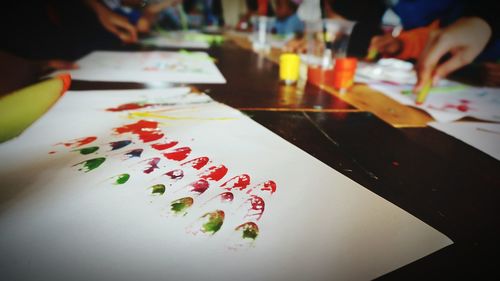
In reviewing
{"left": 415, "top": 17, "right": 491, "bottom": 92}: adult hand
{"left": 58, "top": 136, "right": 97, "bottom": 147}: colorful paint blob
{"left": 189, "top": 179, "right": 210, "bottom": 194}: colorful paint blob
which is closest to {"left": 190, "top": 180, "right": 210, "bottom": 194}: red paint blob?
{"left": 189, "top": 179, "right": 210, "bottom": 194}: colorful paint blob

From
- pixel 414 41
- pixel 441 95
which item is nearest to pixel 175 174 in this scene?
pixel 441 95

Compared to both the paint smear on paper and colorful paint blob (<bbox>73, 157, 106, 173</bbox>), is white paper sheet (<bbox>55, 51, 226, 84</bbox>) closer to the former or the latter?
colorful paint blob (<bbox>73, 157, 106, 173</bbox>)

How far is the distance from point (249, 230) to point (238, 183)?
0.28 ft

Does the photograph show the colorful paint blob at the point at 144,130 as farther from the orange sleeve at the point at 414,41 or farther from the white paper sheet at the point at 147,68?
the orange sleeve at the point at 414,41

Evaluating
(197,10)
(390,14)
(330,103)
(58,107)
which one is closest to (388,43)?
(390,14)

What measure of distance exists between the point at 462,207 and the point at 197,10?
436 centimetres

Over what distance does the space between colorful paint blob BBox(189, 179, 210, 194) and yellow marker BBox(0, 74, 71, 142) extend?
1.07 feet

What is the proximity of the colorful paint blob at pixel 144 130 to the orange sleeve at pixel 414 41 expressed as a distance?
60.6 inches

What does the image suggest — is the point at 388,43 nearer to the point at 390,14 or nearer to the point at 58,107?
the point at 390,14

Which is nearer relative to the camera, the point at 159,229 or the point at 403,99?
the point at 159,229

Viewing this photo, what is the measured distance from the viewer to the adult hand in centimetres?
82

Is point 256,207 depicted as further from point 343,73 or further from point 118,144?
point 343,73

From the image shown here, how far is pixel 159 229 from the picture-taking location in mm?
269

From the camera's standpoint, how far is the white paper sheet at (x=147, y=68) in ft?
2.76
